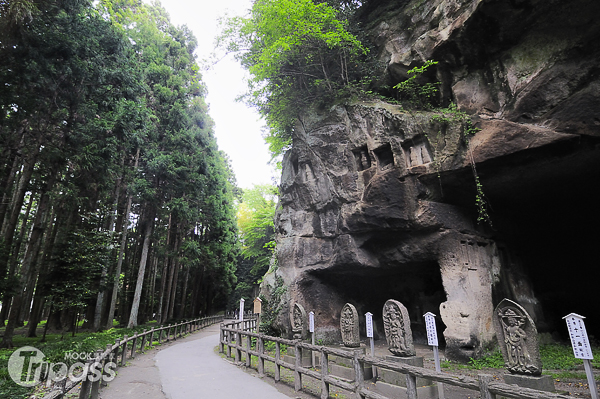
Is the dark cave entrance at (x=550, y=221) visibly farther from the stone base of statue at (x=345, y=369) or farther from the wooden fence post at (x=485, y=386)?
A: the wooden fence post at (x=485, y=386)

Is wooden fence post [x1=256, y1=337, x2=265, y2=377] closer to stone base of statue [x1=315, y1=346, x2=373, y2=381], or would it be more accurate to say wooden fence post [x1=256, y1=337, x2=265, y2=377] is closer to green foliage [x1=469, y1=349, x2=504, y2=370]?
stone base of statue [x1=315, y1=346, x2=373, y2=381]

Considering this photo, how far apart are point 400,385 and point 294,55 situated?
1162 cm

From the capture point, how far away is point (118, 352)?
30.0 ft

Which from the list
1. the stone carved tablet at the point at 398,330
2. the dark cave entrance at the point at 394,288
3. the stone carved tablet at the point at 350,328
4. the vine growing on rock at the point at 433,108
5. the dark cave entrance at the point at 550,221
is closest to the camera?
the stone carved tablet at the point at 398,330

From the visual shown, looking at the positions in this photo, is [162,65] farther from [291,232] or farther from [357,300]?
[357,300]

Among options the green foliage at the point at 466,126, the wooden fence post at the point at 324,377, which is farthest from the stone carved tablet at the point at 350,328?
the green foliage at the point at 466,126

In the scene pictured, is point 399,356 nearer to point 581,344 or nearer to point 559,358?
point 581,344

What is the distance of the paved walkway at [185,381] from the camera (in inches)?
239

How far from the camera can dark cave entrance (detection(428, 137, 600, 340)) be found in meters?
8.78

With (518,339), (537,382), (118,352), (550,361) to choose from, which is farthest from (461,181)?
(118,352)

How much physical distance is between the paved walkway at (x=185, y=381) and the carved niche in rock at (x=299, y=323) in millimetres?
1922

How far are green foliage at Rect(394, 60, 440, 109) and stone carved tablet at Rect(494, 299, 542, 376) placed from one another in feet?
23.9

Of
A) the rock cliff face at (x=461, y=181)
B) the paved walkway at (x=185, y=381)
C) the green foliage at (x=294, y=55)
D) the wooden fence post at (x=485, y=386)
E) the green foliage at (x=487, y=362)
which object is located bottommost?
the paved walkway at (x=185, y=381)

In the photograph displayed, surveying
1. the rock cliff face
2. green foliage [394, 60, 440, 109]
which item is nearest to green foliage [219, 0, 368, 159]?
the rock cliff face
